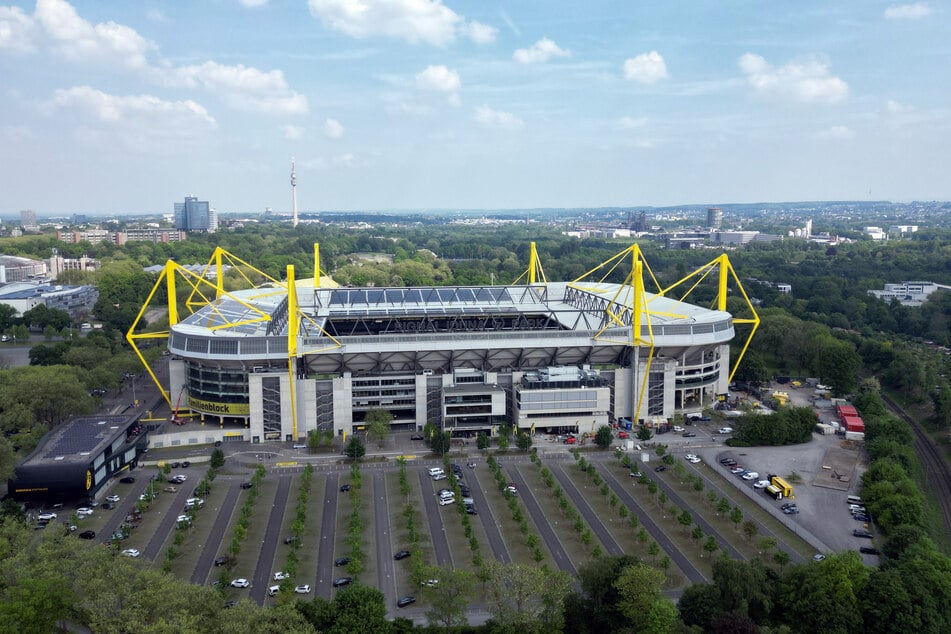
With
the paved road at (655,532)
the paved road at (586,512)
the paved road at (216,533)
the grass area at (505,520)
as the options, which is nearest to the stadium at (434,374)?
the paved road at (586,512)

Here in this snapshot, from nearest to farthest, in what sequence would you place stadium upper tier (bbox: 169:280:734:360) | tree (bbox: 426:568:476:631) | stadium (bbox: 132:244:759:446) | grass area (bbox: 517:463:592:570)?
tree (bbox: 426:568:476:631)
grass area (bbox: 517:463:592:570)
stadium (bbox: 132:244:759:446)
stadium upper tier (bbox: 169:280:734:360)

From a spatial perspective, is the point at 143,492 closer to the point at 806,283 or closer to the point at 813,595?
the point at 813,595

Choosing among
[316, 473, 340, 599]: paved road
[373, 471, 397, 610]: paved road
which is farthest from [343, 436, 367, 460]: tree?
[316, 473, 340, 599]: paved road

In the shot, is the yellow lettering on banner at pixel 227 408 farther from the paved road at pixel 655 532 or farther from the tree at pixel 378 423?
the paved road at pixel 655 532

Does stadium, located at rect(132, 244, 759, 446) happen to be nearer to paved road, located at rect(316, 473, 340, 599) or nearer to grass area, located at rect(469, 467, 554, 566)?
grass area, located at rect(469, 467, 554, 566)

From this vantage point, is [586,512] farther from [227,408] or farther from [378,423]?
[227,408]

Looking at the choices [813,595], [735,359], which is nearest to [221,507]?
[813,595]
